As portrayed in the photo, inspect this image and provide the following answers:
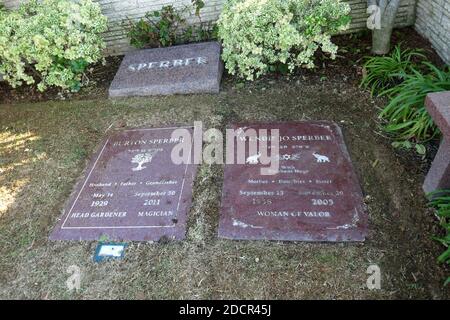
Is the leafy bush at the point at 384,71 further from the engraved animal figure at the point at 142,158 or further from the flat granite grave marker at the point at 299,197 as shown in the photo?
the engraved animal figure at the point at 142,158

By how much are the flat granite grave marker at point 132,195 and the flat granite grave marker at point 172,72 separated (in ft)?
2.39

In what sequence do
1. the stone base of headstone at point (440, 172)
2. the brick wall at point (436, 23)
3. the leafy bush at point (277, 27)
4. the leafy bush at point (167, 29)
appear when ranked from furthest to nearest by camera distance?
1. the leafy bush at point (167, 29)
2. the brick wall at point (436, 23)
3. the leafy bush at point (277, 27)
4. the stone base of headstone at point (440, 172)

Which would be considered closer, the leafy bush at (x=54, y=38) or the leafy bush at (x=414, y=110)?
the leafy bush at (x=414, y=110)

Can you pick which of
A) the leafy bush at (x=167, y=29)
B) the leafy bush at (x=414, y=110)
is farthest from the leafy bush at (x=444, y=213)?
the leafy bush at (x=167, y=29)

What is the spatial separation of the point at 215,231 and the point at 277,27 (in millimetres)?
2066

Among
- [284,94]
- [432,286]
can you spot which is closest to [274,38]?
[284,94]

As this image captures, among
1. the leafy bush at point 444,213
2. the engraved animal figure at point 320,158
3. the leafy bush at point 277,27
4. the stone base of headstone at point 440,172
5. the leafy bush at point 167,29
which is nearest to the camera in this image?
the leafy bush at point 444,213

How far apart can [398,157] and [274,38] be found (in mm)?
1578

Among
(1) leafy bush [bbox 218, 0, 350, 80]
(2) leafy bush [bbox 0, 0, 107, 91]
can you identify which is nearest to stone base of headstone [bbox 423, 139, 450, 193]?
(1) leafy bush [bbox 218, 0, 350, 80]

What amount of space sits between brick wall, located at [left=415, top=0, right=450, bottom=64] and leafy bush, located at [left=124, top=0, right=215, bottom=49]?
2406 millimetres

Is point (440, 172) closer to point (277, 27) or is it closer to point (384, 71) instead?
point (384, 71)

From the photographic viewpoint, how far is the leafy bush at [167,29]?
14.2 ft

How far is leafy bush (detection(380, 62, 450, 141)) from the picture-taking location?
3.04 meters

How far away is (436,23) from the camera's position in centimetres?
391
